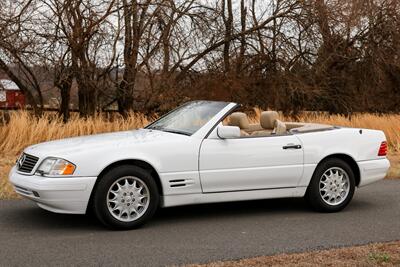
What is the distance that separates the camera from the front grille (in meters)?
6.28

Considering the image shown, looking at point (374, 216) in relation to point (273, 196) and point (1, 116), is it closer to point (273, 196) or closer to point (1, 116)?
point (273, 196)

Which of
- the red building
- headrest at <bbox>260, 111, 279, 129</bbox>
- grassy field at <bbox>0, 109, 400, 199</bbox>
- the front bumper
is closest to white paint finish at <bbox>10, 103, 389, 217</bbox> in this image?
the front bumper

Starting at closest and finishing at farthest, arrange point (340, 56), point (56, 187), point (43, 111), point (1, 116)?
point (56, 187) → point (1, 116) → point (43, 111) → point (340, 56)

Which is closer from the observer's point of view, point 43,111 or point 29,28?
point 29,28

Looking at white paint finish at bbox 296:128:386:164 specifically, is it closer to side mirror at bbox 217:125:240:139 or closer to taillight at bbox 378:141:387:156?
taillight at bbox 378:141:387:156

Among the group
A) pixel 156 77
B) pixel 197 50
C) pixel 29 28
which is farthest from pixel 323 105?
pixel 29 28

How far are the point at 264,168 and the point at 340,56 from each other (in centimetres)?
1497

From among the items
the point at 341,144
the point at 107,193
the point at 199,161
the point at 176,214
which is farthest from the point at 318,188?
the point at 107,193

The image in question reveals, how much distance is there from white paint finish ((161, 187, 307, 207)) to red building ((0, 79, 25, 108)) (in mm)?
10760

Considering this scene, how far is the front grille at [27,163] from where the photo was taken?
6.28m

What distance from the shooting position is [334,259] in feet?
17.1

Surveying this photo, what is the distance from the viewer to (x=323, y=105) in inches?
834

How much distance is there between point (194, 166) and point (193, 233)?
2.42 ft

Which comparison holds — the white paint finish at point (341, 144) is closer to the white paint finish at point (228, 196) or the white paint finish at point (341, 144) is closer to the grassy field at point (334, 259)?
the white paint finish at point (228, 196)
